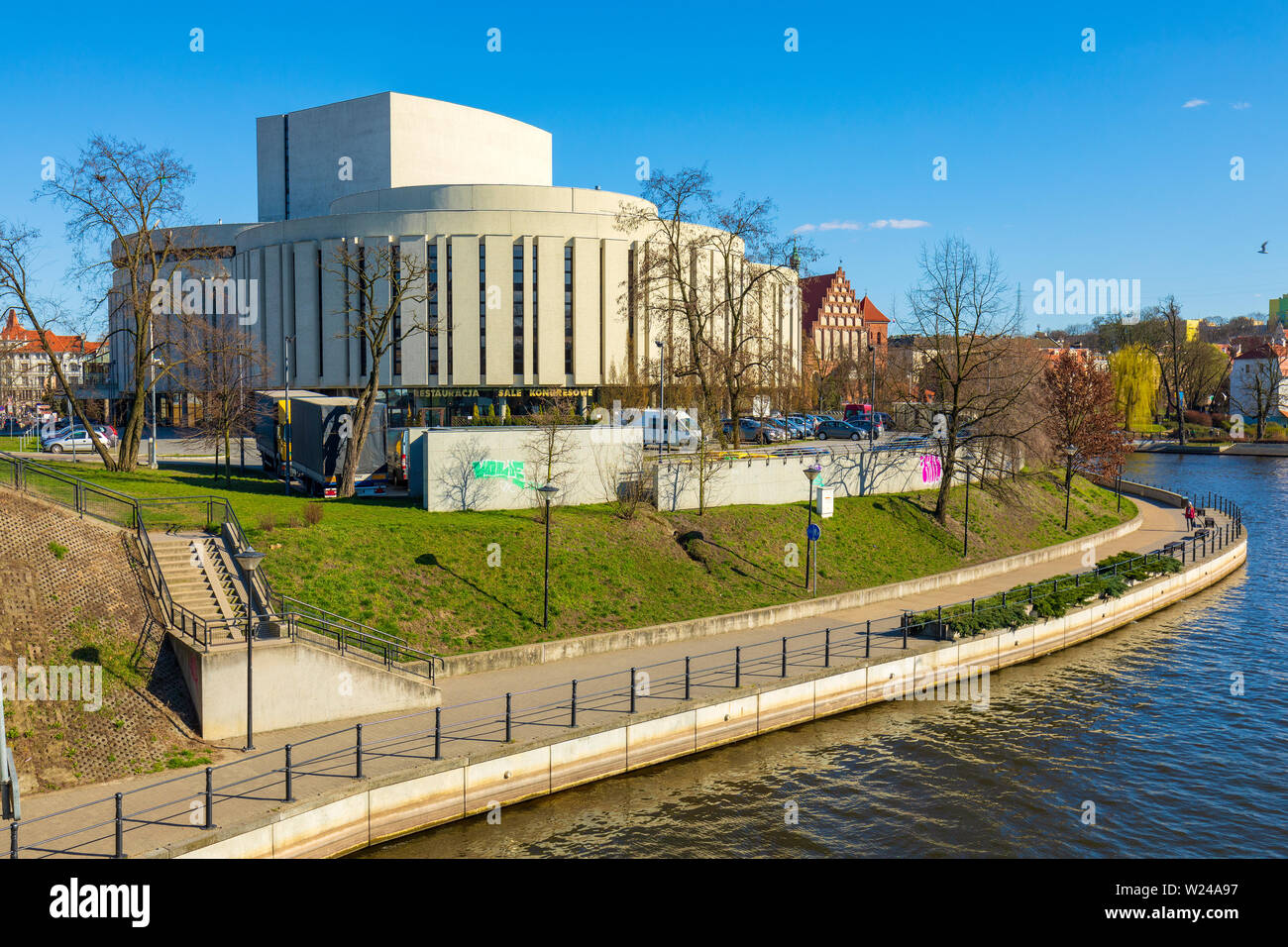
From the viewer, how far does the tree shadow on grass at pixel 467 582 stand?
2336cm

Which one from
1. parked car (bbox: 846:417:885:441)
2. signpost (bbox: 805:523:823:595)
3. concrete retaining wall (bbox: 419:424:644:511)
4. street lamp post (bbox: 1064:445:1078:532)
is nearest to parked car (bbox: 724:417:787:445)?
parked car (bbox: 846:417:885:441)

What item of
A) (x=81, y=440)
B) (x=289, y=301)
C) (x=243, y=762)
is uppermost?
(x=289, y=301)

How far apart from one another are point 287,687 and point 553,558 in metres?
9.97

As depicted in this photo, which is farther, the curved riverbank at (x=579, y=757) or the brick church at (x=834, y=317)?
the brick church at (x=834, y=317)

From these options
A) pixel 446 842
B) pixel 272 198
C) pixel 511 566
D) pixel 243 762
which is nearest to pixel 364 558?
pixel 511 566

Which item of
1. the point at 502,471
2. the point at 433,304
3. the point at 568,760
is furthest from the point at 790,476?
the point at 433,304

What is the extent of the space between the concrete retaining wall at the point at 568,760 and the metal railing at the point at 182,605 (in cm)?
380

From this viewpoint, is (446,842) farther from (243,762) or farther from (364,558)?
(364,558)

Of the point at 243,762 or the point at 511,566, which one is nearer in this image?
the point at 243,762

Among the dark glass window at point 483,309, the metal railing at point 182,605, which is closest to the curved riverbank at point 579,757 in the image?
the metal railing at point 182,605

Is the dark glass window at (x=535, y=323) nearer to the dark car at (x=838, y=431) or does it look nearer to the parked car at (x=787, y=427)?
the parked car at (x=787, y=427)
